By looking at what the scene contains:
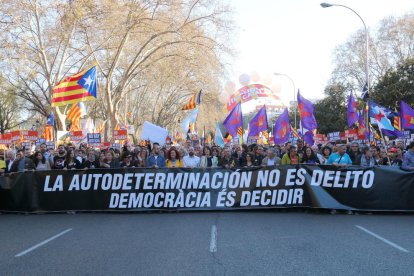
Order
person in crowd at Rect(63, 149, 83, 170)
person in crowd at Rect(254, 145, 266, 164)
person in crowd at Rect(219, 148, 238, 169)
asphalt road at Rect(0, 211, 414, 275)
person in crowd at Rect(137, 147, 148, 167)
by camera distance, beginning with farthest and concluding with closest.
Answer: person in crowd at Rect(254, 145, 266, 164), person in crowd at Rect(219, 148, 238, 169), person in crowd at Rect(137, 147, 148, 167), person in crowd at Rect(63, 149, 83, 170), asphalt road at Rect(0, 211, 414, 275)

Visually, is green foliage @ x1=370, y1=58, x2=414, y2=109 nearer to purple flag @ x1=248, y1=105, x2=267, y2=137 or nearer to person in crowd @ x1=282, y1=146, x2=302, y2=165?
purple flag @ x1=248, y1=105, x2=267, y2=137

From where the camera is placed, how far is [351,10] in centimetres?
2458

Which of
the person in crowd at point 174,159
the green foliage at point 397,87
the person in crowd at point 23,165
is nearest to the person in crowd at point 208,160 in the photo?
the person in crowd at point 174,159

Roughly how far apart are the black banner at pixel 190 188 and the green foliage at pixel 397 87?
30082 millimetres

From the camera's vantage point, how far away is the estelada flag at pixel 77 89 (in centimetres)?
1692

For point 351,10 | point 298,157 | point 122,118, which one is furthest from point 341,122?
point 298,157

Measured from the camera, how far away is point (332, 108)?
55531 mm

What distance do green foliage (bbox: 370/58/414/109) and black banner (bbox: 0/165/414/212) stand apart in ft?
98.7

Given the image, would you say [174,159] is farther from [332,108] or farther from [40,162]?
[332,108]

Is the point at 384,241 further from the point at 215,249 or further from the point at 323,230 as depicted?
the point at 215,249

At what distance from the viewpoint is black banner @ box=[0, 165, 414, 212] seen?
1116cm

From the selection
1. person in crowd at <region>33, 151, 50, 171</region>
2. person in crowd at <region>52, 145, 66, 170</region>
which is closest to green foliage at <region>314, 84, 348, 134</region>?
person in crowd at <region>52, 145, 66, 170</region>

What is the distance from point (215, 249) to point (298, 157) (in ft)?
19.9

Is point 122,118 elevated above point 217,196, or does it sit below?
above
